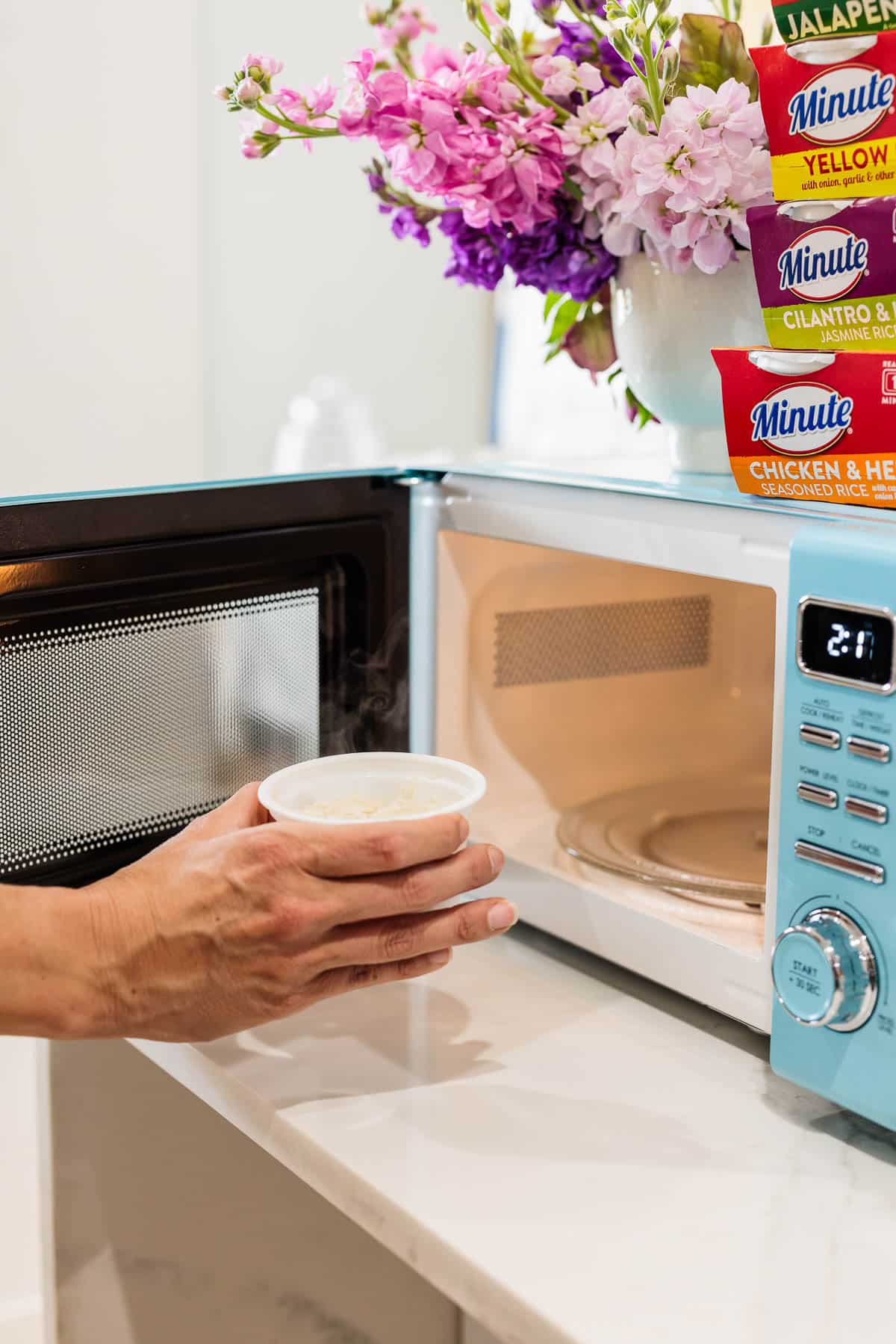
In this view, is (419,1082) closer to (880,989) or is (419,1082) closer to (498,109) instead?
(880,989)

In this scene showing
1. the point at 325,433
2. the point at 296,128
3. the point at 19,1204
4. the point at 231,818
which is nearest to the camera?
the point at 231,818

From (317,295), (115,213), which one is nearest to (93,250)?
(115,213)

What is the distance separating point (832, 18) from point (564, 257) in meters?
0.24

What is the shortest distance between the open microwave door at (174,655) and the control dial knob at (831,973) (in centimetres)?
33

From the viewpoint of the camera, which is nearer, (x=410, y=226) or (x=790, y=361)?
(x=790, y=361)

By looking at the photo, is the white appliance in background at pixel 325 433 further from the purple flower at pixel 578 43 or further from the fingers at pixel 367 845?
the fingers at pixel 367 845

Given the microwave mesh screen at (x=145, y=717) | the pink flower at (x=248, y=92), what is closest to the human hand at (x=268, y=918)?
the microwave mesh screen at (x=145, y=717)

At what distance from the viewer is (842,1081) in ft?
1.87

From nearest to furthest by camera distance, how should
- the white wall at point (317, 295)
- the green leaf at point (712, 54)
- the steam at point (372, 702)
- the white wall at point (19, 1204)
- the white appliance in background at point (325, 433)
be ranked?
the green leaf at point (712, 54) → the steam at point (372, 702) → the white wall at point (19, 1204) → the white wall at point (317, 295) → the white appliance in background at point (325, 433)

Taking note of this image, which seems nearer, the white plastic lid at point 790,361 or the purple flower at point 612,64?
the white plastic lid at point 790,361

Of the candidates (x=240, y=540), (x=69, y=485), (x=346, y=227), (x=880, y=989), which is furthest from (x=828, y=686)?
(x=346, y=227)

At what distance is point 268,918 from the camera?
563mm

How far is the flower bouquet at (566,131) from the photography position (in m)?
0.66

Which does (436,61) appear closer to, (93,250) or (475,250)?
(475,250)
